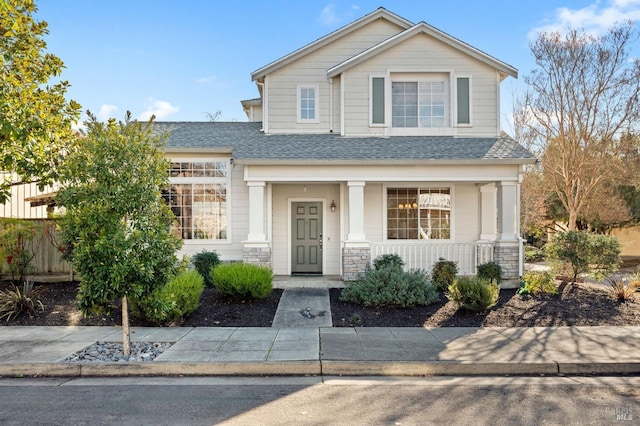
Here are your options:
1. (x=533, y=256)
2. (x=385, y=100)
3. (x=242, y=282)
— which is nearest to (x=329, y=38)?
(x=385, y=100)

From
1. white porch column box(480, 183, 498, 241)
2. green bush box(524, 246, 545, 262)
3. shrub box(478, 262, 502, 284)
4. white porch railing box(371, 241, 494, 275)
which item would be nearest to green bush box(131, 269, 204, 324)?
white porch railing box(371, 241, 494, 275)

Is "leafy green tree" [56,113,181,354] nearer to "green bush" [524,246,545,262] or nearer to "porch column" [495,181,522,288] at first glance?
"porch column" [495,181,522,288]

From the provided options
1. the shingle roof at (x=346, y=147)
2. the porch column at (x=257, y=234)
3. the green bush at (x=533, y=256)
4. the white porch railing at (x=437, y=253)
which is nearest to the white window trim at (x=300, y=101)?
the shingle roof at (x=346, y=147)

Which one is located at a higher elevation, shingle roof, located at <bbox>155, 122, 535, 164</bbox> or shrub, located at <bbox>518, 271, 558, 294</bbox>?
shingle roof, located at <bbox>155, 122, 535, 164</bbox>

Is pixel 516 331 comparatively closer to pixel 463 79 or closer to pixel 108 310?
pixel 108 310

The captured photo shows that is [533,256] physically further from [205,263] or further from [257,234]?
[205,263]

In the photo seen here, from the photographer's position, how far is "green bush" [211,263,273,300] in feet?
29.7

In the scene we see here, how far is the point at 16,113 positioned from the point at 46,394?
17.2 feet

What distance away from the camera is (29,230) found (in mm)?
10219

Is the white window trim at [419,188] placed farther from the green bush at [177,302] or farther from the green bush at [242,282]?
the green bush at [177,302]

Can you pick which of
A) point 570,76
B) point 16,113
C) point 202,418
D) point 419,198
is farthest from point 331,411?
point 570,76

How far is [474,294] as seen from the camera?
26.9 ft

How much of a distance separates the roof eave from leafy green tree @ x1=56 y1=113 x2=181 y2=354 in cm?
759

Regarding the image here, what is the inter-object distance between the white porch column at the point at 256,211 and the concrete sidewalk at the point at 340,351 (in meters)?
3.79
